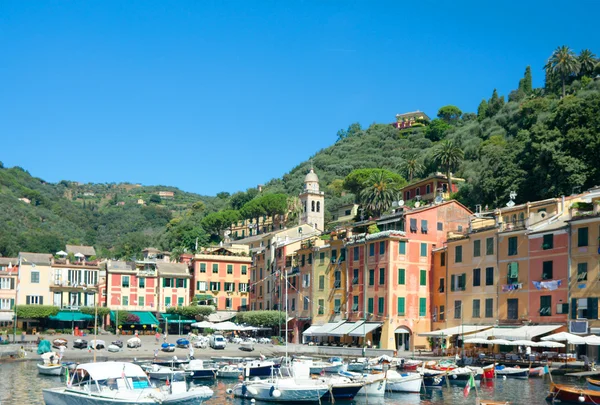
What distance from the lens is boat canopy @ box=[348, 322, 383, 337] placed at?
78.6 meters

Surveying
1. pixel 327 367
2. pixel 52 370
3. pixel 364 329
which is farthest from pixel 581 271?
pixel 52 370

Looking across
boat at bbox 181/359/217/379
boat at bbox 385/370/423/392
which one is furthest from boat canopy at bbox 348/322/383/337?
boat at bbox 385/370/423/392

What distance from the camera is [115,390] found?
39625mm

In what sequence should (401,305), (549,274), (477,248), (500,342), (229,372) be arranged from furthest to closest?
(401,305) < (477,248) < (549,274) < (500,342) < (229,372)

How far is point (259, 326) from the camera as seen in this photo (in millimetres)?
97188

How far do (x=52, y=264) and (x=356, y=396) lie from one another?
6812 cm

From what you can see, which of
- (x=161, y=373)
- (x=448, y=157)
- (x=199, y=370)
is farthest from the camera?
(x=448, y=157)

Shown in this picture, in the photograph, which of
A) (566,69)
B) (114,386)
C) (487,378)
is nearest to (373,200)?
(566,69)

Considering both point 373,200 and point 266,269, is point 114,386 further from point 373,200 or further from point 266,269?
point 373,200

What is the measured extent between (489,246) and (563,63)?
218 ft

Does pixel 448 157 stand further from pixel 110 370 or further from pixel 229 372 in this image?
pixel 110 370

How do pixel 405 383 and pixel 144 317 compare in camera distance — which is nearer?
pixel 405 383

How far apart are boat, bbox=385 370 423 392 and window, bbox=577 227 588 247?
64.7ft

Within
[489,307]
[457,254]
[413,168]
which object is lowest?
[489,307]
